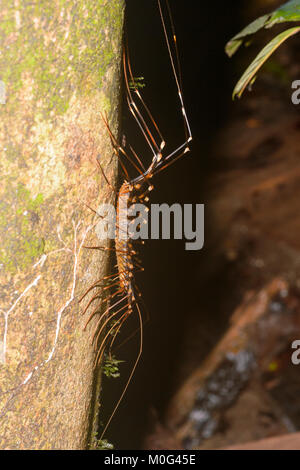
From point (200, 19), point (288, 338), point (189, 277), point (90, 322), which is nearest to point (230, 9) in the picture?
point (200, 19)

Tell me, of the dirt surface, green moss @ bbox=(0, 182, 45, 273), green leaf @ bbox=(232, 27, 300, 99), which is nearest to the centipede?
green moss @ bbox=(0, 182, 45, 273)

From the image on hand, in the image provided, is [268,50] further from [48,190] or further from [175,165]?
[175,165]

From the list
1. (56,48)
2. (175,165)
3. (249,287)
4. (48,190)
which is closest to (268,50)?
(56,48)

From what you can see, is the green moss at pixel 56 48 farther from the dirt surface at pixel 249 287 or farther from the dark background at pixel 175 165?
the dirt surface at pixel 249 287

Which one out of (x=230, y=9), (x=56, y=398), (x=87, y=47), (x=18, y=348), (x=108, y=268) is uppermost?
(x=230, y=9)

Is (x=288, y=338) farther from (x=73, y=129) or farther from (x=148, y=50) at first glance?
(x=73, y=129)

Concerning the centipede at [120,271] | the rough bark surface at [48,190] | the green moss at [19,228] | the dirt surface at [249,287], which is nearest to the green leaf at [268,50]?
the centipede at [120,271]

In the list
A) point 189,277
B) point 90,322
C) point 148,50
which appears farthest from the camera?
point 189,277

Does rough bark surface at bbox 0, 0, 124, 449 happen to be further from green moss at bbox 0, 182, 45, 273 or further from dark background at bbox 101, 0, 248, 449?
dark background at bbox 101, 0, 248, 449
